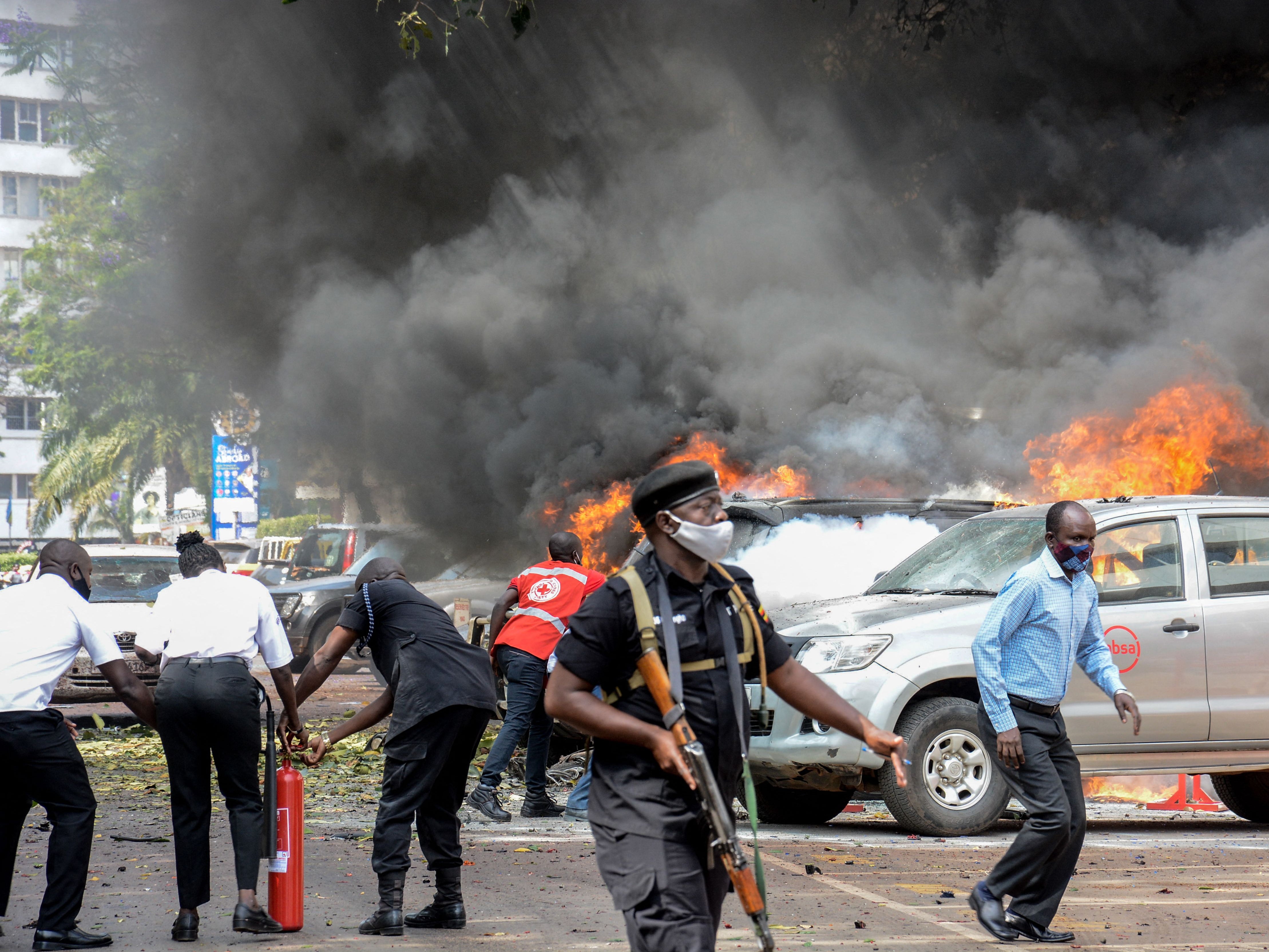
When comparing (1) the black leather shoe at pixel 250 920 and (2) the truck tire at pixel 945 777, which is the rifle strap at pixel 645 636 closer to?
(1) the black leather shoe at pixel 250 920

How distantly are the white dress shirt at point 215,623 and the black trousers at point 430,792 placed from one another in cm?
62

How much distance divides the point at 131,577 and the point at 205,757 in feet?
29.3

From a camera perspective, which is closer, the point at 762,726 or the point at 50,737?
the point at 50,737

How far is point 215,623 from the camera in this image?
5.12 m

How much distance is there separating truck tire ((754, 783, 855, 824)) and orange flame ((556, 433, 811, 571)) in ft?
34.3

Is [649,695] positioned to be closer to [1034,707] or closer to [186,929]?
[1034,707]

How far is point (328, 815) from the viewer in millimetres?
7750

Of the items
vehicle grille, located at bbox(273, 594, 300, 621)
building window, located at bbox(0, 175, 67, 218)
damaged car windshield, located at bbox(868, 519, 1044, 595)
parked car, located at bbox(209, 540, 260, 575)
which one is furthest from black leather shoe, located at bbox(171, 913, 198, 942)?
building window, located at bbox(0, 175, 67, 218)

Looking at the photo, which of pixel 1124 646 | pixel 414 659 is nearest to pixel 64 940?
pixel 414 659

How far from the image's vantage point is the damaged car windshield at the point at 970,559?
7.36m

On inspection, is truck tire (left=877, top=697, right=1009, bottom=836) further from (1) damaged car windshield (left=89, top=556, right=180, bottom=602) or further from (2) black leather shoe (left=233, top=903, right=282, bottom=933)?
(1) damaged car windshield (left=89, top=556, right=180, bottom=602)

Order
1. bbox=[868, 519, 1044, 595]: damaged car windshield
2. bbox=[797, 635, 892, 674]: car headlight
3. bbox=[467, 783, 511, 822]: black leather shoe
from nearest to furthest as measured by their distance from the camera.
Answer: bbox=[797, 635, 892, 674]: car headlight
bbox=[868, 519, 1044, 595]: damaged car windshield
bbox=[467, 783, 511, 822]: black leather shoe

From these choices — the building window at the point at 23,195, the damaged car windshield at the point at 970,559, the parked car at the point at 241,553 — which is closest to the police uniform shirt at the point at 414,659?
the damaged car windshield at the point at 970,559

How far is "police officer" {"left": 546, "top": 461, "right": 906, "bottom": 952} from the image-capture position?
119 inches
